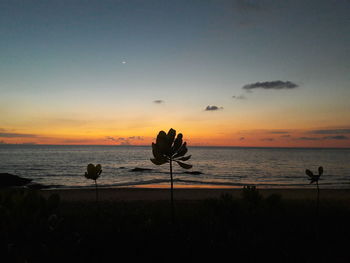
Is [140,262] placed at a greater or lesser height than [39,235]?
lesser

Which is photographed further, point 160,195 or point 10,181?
point 10,181

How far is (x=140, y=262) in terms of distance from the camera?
2.84 metres

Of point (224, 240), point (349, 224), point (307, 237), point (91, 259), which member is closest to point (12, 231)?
point (91, 259)

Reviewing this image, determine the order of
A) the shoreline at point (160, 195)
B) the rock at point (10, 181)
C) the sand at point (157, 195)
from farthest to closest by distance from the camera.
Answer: the rock at point (10, 181), the sand at point (157, 195), the shoreline at point (160, 195)

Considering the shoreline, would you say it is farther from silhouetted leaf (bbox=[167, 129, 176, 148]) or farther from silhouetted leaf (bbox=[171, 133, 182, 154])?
silhouetted leaf (bbox=[167, 129, 176, 148])

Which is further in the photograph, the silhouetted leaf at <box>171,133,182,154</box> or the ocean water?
the ocean water

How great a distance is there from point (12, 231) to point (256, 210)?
5.03m

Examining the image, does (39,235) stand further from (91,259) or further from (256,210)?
(256,210)

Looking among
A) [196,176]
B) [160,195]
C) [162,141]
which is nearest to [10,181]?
[160,195]

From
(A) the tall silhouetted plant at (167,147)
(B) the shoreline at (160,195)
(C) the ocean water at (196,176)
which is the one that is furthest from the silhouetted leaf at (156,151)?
(C) the ocean water at (196,176)

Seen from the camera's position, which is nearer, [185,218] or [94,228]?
[94,228]

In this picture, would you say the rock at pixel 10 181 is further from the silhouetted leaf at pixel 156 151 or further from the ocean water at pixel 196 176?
the silhouetted leaf at pixel 156 151

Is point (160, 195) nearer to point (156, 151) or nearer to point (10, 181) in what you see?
point (156, 151)

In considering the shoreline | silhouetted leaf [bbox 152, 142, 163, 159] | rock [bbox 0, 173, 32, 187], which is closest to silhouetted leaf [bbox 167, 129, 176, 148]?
silhouetted leaf [bbox 152, 142, 163, 159]
